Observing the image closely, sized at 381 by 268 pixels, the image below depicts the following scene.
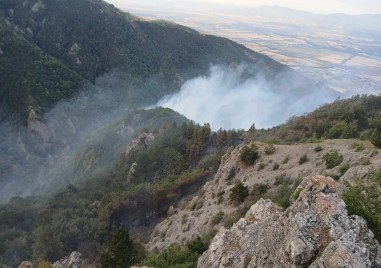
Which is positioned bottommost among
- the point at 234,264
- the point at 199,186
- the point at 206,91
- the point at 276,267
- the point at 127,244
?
the point at 206,91

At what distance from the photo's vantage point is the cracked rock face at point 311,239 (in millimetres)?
10367

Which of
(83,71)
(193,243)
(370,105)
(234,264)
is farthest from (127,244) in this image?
(83,71)

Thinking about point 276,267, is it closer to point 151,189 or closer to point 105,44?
point 151,189

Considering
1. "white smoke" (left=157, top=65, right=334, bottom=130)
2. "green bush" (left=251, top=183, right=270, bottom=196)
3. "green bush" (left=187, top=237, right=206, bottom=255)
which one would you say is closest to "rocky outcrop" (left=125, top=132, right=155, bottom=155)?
"green bush" (left=251, top=183, right=270, bottom=196)

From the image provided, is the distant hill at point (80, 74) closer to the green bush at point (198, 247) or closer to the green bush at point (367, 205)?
the green bush at point (198, 247)

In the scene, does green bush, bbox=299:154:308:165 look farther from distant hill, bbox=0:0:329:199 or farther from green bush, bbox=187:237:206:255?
distant hill, bbox=0:0:329:199

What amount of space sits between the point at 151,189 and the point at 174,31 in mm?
102783

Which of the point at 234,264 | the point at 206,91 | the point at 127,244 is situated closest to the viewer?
the point at 234,264

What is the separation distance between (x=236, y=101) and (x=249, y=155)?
102m

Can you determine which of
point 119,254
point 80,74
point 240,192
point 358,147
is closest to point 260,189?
point 240,192

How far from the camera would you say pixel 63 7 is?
127m

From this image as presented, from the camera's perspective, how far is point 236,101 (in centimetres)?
13412

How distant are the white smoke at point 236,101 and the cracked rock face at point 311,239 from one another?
96.5 meters

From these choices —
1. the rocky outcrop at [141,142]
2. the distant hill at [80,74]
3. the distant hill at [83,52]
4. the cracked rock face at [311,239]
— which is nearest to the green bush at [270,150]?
Answer: the cracked rock face at [311,239]
